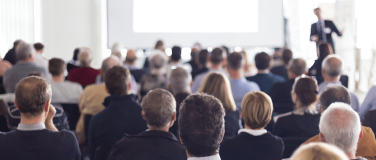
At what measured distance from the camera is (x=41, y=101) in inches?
68.6

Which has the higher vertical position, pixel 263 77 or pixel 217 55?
pixel 217 55

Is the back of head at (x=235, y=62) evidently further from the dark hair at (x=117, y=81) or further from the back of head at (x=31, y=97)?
the back of head at (x=31, y=97)

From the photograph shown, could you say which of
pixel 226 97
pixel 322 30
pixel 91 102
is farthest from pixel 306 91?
pixel 322 30

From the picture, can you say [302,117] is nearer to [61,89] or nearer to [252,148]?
[252,148]

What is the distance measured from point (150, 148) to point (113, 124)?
0.75 metres

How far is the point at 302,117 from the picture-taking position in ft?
8.32

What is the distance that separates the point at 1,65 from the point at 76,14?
494 cm

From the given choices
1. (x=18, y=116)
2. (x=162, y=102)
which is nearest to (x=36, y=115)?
(x=162, y=102)

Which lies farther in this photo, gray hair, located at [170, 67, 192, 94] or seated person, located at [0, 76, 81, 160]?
gray hair, located at [170, 67, 192, 94]

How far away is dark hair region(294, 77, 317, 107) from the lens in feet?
8.60

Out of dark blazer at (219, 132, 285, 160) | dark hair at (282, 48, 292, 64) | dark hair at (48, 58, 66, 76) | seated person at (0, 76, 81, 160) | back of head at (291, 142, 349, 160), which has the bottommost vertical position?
dark blazer at (219, 132, 285, 160)

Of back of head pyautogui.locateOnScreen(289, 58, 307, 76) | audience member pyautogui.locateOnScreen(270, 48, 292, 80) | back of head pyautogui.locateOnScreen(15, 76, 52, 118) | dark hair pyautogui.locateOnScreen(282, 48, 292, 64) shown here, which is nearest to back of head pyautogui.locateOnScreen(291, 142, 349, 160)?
back of head pyautogui.locateOnScreen(15, 76, 52, 118)

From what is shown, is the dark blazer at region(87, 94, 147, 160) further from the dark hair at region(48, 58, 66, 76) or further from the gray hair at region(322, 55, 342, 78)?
the gray hair at region(322, 55, 342, 78)

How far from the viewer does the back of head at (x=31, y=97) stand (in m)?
1.72
